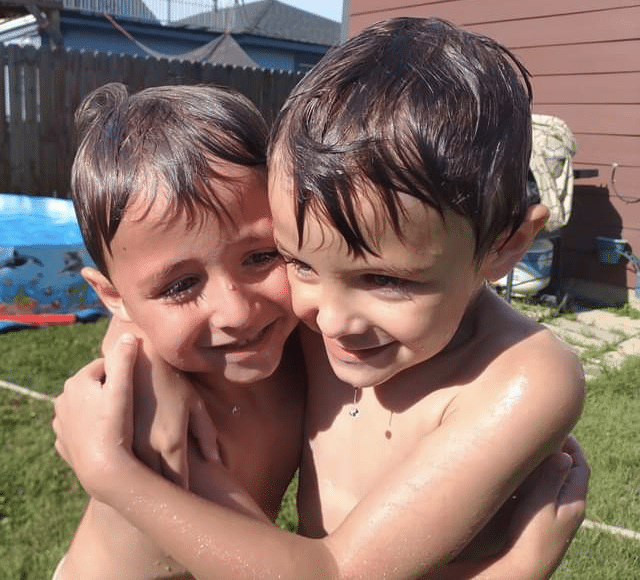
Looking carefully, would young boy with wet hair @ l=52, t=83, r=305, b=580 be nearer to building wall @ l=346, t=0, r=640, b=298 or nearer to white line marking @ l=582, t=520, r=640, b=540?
white line marking @ l=582, t=520, r=640, b=540

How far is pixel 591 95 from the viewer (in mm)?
7777

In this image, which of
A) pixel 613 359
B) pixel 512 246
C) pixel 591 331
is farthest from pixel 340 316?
pixel 591 331

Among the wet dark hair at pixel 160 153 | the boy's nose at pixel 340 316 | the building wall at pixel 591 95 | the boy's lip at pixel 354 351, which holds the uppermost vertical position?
the wet dark hair at pixel 160 153

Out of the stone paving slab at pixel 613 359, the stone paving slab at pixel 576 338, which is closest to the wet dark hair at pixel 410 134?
the stone paving slab at pixel 613 359

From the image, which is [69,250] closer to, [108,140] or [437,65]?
[108,140]

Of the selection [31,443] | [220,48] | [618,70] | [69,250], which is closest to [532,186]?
[618,70]

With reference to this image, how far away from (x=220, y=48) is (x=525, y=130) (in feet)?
72.9

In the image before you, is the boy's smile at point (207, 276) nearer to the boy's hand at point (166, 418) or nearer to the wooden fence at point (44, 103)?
the boy's hand at point (166, 418)

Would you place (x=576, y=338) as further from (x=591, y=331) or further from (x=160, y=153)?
(x=160, y=153)

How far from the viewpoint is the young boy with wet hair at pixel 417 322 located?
1.16m

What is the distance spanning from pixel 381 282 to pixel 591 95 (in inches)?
285

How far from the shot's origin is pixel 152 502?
4.29 ft

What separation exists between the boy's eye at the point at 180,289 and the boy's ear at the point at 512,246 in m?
0.49

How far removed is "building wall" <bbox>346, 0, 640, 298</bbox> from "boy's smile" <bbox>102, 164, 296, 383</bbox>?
6.81 meters
